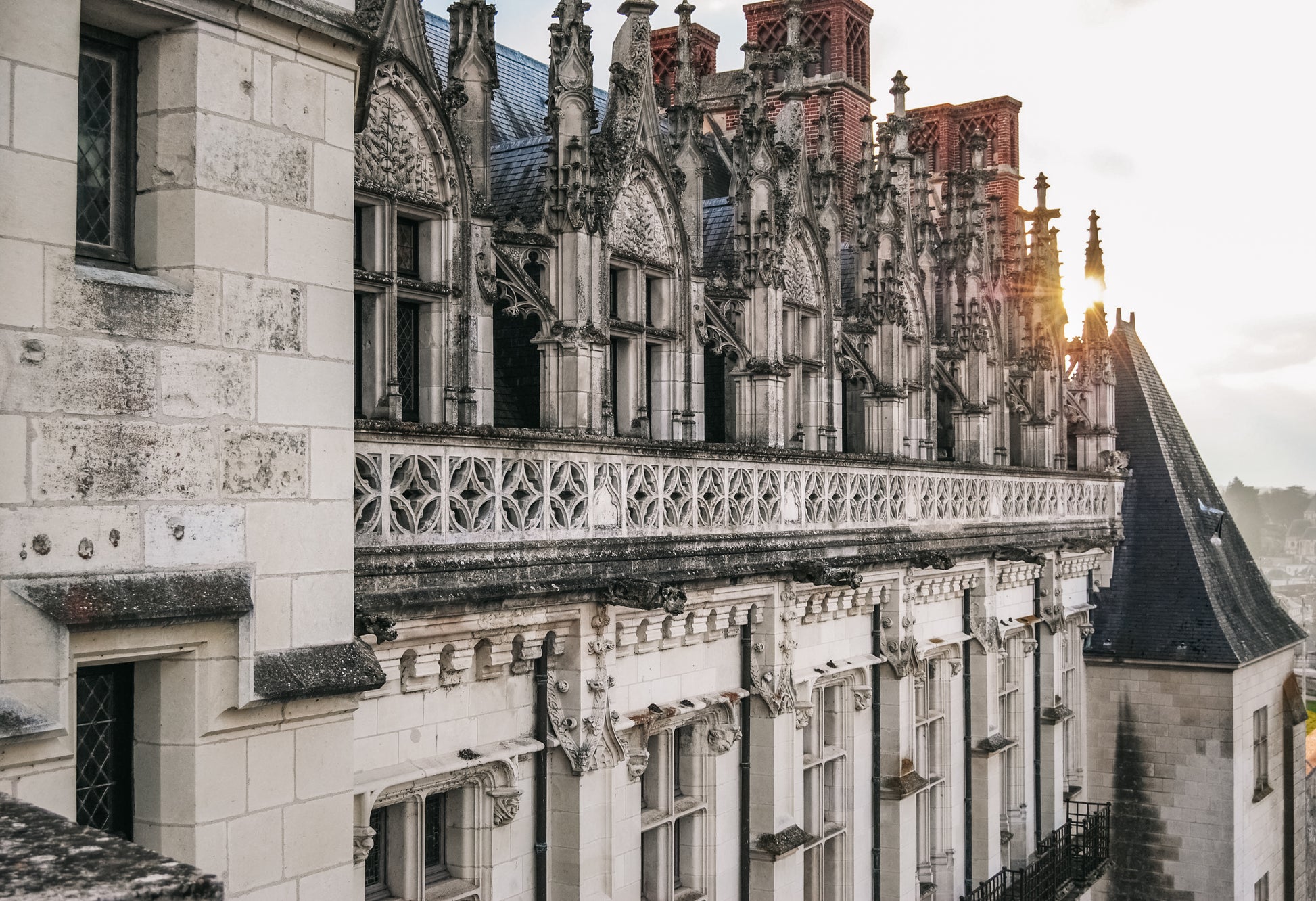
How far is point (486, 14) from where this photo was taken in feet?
34.0

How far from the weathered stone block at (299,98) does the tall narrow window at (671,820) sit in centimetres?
694

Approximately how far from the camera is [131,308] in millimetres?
5391

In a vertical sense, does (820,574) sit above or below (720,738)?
above

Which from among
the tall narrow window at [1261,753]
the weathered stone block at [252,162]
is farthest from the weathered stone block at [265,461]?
the tall narrow window at [1261,753]

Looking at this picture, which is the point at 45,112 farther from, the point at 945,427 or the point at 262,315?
the point at 945,427

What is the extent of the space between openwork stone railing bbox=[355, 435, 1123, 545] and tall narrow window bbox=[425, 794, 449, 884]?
6.55 ft

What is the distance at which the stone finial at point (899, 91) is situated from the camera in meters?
17.4

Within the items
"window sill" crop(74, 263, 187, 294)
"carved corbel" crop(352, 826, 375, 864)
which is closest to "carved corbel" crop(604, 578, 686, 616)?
"carved corbel" crop(352, 826, 375, 864)

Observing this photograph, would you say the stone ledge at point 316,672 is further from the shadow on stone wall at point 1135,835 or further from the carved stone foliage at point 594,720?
the shadow on stone wall at point 1135,835

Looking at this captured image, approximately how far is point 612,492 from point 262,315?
15.8ft

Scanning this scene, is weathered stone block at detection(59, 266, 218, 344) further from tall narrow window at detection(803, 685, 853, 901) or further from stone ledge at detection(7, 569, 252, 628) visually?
tall narrow window at detection(803, 685, 853, 901)

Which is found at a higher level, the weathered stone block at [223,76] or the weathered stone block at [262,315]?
the weathered stone block at [223,76]

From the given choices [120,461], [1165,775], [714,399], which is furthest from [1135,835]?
[120,461]

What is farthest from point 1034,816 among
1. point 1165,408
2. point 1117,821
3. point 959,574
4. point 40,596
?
point 40,596
